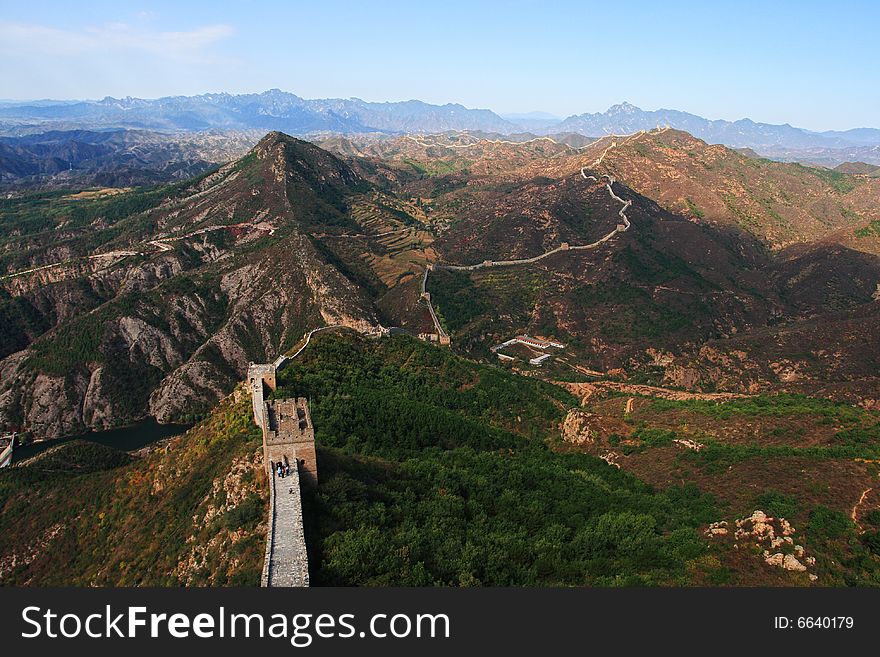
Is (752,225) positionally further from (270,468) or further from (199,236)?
(270,468)

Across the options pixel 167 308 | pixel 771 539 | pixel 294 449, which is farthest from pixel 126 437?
pixel 771 539

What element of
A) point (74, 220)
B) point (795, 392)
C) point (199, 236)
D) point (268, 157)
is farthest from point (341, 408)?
point (74, 220)

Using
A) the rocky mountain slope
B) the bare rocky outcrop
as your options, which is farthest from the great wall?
the rocky mountain slope

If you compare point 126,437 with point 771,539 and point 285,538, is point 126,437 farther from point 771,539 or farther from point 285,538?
point 771,539

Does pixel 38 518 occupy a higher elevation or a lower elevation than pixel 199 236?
lower

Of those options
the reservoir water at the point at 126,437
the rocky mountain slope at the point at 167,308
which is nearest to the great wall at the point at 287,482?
the rocky mountain slope at the point at 167,308

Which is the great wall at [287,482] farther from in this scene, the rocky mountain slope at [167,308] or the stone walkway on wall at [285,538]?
the rocky mountain slope at [167,308]
